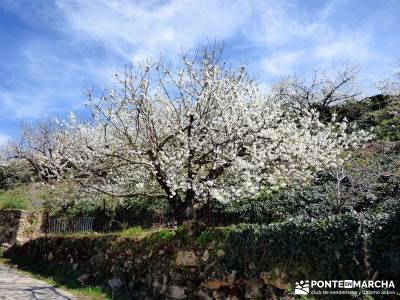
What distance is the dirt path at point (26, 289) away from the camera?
28.0ft

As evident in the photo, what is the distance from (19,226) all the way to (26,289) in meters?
8.81

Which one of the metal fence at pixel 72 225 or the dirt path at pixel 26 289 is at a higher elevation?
the metal fence at pixel 72 225

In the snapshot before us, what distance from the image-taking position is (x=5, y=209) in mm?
18609

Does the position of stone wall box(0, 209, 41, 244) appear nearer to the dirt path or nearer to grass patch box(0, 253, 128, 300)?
grass patch box(0, 253, 128, 300)

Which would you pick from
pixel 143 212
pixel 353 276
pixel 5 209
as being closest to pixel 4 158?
pixel 5 209

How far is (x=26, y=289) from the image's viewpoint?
9.33 metres

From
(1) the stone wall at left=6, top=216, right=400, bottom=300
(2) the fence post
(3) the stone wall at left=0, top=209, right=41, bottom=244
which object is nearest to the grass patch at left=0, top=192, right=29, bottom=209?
(3) the stone wall at left=0, top=209, right=41, bottom=244

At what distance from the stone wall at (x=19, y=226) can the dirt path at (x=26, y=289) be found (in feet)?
19.8

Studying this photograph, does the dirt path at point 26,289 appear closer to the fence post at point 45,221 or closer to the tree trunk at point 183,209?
the tree trunk at point 183,209

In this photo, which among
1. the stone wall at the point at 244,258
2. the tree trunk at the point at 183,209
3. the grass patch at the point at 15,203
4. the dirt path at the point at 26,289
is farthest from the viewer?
the grass patch at the point at 15,203

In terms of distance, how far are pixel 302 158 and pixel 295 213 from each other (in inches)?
71.6

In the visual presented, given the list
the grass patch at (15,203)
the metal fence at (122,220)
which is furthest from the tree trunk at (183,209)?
the grass patch at (15,203)

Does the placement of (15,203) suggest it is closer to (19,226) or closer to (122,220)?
(19,226)

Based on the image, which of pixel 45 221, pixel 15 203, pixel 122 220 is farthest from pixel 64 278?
pixel 15 203
